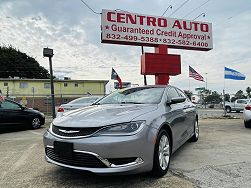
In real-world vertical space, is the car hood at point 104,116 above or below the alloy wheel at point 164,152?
above

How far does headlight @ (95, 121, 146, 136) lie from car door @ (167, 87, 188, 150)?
1067 mm

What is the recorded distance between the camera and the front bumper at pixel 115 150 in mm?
3361

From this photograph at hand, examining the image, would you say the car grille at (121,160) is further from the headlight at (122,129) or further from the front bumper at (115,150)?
the headlight at (122,129)

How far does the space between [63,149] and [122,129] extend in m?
0.84

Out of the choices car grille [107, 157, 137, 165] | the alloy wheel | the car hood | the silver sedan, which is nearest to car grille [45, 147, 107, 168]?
the silver sedan

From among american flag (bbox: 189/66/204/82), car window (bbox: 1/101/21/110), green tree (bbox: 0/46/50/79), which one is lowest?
car window (bbox: 1/101/21/110)

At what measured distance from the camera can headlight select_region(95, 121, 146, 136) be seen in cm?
346

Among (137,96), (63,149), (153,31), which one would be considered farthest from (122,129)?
(153,31)

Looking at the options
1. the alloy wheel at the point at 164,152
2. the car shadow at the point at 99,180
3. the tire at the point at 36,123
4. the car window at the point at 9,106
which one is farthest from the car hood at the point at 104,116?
the tire at the point at 36,123

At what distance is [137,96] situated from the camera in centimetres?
503

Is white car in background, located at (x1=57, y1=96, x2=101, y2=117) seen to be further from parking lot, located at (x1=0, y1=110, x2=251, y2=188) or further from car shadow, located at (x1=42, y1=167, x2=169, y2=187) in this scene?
car shadow, located at (x1=42, y1=167, x2=169, y2=187)

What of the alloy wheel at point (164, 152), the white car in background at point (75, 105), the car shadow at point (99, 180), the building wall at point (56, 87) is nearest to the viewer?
the car shadow at point (99, 180)

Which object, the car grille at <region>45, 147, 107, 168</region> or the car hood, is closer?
the car grille at <region>45, 147, 107, 168</region>

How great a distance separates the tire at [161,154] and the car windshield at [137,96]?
0.69m
